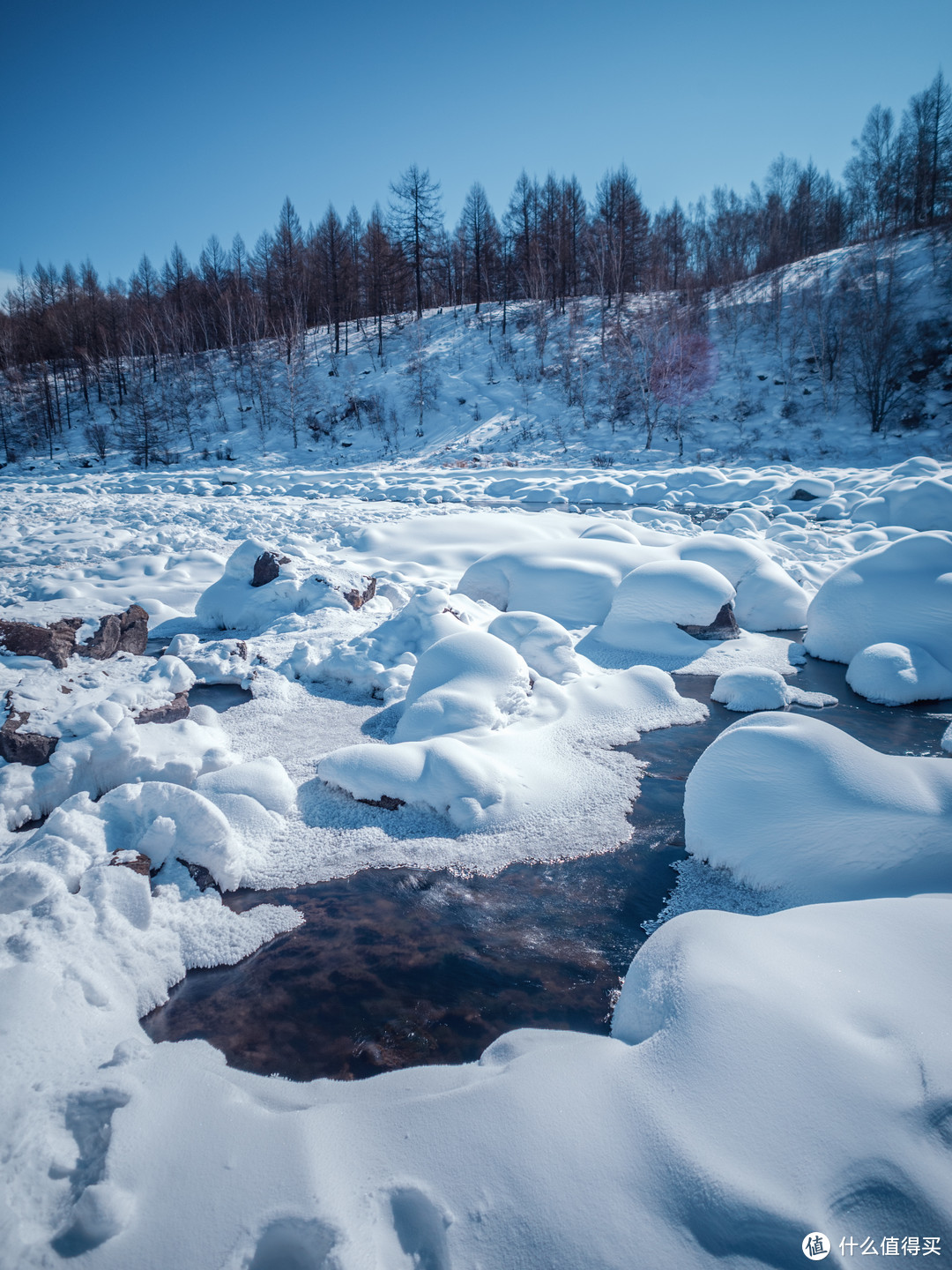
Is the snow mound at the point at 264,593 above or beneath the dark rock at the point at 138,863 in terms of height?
above

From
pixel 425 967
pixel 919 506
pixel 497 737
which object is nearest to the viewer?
pixel 425 967

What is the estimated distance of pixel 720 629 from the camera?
653 cm

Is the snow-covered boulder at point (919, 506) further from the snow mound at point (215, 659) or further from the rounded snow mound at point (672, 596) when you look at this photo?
the snow mound at point (215, 659)

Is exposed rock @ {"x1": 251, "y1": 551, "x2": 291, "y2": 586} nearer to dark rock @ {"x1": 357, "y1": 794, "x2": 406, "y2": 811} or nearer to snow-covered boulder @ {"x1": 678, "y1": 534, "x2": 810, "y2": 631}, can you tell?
dark rock @ {"x1": 357, "y1": 794, "x2": 406, "y2": 811}

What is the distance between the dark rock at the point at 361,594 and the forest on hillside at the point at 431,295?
1944cm

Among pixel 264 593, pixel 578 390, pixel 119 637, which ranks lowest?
pixel 119 637

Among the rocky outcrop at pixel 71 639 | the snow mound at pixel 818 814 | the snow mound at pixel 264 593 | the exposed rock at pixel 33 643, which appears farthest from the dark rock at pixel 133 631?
the snow mound at pixel 818 814

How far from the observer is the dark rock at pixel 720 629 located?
645 cm

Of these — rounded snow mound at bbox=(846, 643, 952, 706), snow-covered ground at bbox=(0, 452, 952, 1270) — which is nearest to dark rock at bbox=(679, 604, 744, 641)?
snow-covered ground at bbox=(0, 452, 952, 1270)

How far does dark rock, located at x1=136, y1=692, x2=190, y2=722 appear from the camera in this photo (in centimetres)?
432

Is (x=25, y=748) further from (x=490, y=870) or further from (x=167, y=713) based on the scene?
(x=490, y=870)

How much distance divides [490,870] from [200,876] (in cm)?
142

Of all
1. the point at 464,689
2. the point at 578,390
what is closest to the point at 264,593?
the point at 464,689

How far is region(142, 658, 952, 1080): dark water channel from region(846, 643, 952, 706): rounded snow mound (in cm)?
274
